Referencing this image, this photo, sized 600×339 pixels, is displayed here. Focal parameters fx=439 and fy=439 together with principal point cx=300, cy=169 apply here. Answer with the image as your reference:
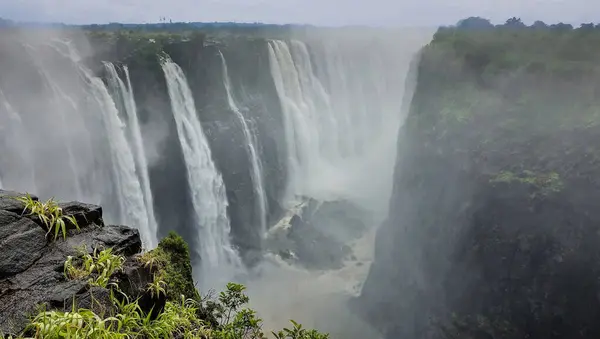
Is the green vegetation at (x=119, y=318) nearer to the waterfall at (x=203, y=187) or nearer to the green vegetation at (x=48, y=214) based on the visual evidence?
the green vegetation at (x=48, y=214)

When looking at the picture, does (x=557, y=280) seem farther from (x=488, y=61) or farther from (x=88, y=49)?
(x=88, y=49)

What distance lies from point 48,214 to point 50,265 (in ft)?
2.89

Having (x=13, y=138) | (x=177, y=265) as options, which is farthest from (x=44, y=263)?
(x=13, y=138)

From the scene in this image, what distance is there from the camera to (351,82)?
139 ft

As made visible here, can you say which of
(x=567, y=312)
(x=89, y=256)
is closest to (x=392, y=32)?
(x=567, y=312)

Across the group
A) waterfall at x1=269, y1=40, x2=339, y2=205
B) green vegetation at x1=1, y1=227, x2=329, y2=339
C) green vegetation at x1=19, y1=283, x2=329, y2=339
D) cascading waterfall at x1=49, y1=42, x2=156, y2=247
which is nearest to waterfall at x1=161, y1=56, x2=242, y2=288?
cascading waterfall at x1=49, y1=42, x2=156, y2=247

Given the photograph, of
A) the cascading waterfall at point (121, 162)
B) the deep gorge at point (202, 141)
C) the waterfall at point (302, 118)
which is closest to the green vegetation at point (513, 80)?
the deep gorge at point (202, 141)

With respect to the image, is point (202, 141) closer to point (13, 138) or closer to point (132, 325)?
point (13, 138)

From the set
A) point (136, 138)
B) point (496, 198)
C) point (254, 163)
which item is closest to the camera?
point (496, 198)

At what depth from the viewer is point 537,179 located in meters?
16.6

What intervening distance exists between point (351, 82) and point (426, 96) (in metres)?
19.0

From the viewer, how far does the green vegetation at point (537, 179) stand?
16.1 meters

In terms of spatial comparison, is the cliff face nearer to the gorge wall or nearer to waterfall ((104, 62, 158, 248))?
the gorge wall

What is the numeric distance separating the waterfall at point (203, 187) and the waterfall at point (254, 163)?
9.27 feet
